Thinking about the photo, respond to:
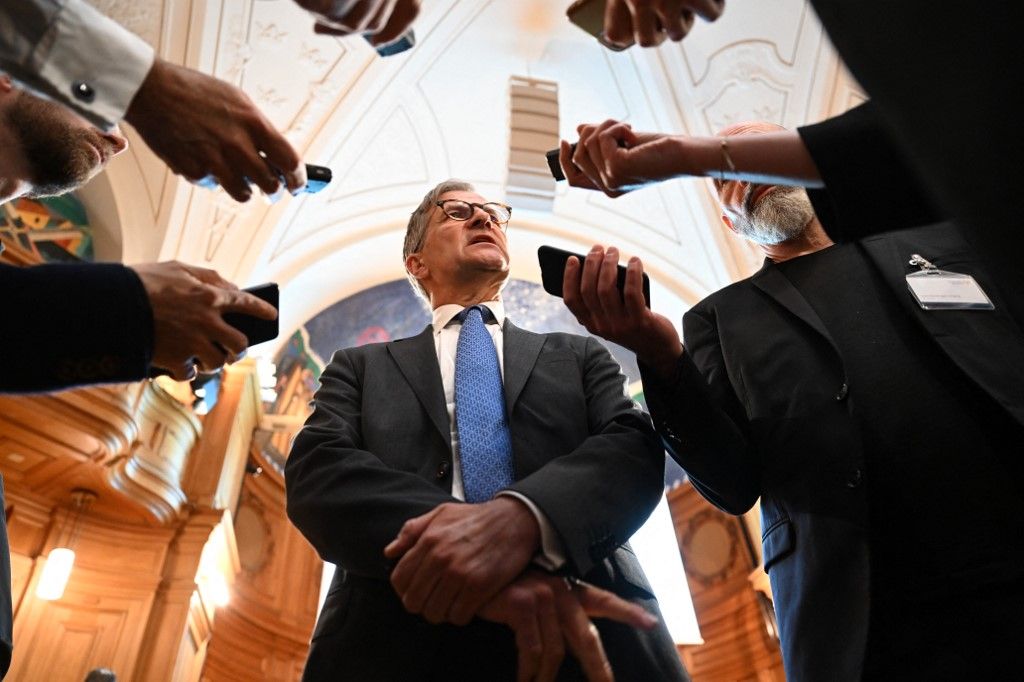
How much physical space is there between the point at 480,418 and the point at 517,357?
0.79 feet

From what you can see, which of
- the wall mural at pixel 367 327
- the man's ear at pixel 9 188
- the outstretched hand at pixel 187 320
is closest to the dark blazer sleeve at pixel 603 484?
the outstretched hand at pixel 187 320

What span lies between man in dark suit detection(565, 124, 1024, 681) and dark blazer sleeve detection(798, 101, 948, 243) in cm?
2

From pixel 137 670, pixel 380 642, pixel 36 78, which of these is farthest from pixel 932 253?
pixel 137 670

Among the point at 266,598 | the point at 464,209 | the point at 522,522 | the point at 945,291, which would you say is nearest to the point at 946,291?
the point at 945,291

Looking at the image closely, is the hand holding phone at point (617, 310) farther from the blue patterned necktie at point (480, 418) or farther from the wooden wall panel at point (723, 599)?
the wooden wall panel at point (723, 599)

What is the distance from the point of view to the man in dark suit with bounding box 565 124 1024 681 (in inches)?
48.3

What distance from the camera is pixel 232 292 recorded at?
1.24m

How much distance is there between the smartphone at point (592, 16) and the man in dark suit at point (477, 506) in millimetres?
726

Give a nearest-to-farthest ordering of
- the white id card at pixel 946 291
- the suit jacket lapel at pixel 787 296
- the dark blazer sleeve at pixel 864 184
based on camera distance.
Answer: the dark blazer sleeve at pixel 864 184
the white id card at pixel 946 291
the suit jacket lapel at pixel 787 296

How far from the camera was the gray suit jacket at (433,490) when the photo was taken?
1247 mm

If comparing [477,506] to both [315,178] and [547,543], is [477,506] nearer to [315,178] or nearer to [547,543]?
[547,543]

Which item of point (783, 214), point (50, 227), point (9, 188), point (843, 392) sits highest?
point (50, 227)

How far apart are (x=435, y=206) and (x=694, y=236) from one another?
24.2ft

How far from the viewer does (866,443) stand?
4.75ft
